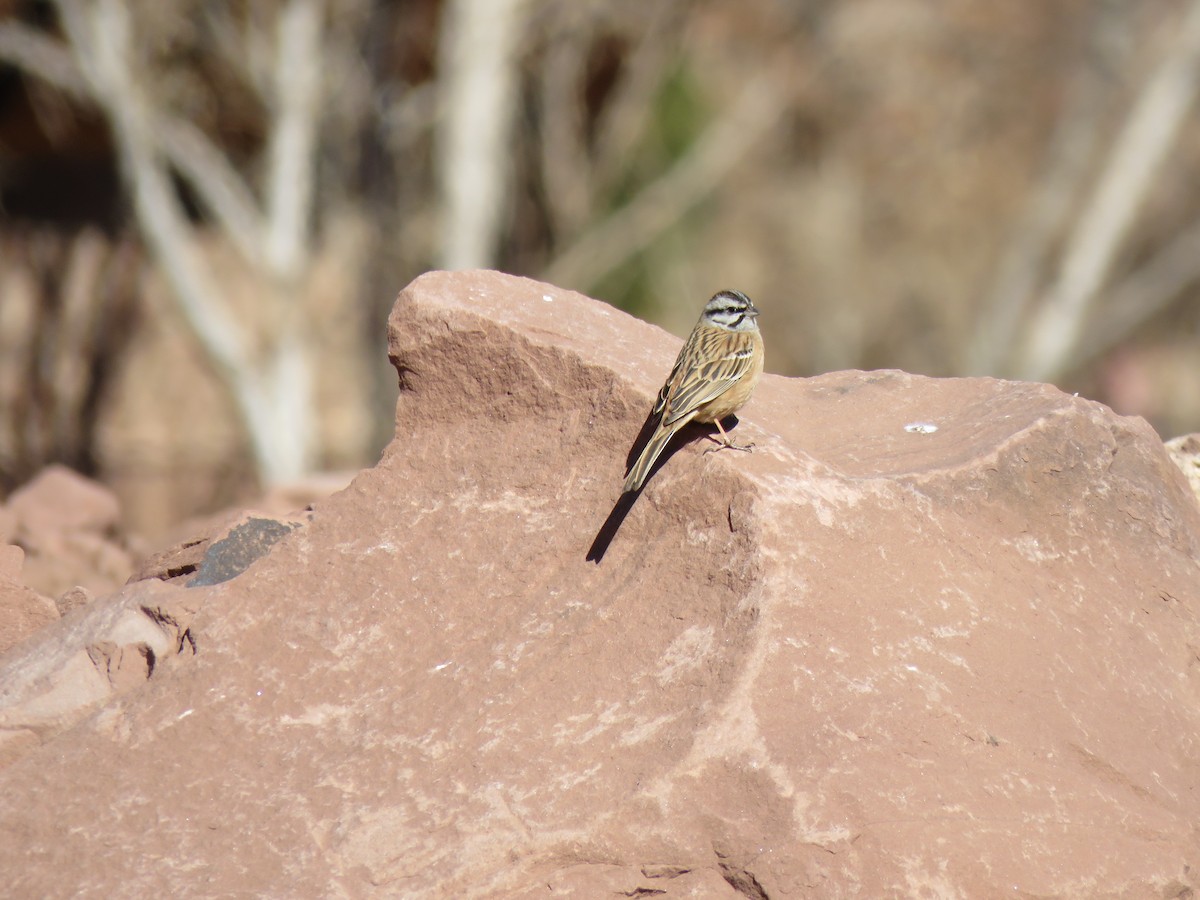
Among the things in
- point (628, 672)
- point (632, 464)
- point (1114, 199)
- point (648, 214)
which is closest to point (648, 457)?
point (632, 464)

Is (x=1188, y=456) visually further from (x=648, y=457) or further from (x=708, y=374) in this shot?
(x=648, y=457)

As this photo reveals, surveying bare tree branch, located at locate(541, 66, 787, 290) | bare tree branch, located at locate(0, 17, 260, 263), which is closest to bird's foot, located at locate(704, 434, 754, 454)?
bare tree branch, located at locate(0, 17, 260, 263)

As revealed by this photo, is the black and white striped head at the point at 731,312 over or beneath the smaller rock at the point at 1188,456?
beneath

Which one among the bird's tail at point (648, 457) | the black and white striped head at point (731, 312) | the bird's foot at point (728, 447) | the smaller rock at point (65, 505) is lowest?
the smaller rock at point (65, 505)

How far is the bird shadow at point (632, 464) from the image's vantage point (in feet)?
14.6

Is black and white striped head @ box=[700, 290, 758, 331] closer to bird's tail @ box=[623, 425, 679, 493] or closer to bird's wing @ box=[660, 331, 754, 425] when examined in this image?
bird's wing @ box=[660, 331, 754, 425]

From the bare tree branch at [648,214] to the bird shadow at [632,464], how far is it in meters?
11.6

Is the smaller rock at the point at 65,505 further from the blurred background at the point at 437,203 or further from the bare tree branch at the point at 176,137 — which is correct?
the bare tree branch at the point at 176,137

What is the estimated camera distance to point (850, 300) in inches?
825

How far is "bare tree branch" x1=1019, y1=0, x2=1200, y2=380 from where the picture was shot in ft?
55.6

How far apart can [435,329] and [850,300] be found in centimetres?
1669

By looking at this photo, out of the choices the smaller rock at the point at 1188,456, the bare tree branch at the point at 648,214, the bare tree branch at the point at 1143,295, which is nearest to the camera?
the smaller rock at the point at 1188,456

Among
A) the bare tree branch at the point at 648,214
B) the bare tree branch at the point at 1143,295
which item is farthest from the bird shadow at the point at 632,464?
the bare tree branch at the point at 1143,295

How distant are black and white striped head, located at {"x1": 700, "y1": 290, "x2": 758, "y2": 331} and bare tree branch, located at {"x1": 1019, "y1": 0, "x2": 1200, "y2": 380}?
12.6 m
